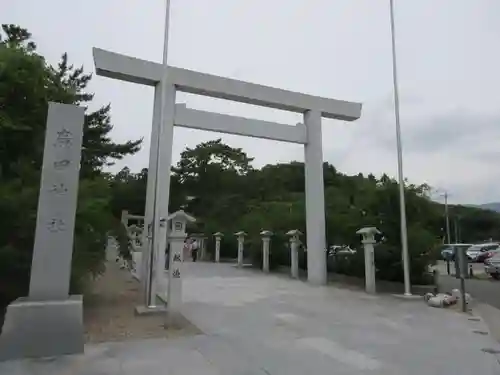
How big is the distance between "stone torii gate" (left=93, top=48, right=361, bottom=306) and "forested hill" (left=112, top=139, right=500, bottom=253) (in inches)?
50.6

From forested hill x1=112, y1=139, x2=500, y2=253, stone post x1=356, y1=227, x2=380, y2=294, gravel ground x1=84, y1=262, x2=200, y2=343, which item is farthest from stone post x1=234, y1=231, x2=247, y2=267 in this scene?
gravel ground x1=84, y1=262, x2=200, y2=343

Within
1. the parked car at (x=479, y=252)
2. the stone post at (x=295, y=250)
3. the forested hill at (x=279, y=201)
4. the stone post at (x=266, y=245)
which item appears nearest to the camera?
the forested hill at (x=279, y=201)

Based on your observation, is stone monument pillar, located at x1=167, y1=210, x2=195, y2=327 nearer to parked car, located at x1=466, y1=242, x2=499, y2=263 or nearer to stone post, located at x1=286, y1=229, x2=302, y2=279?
stone post, located at x1=286, y1=229, x2=302, y2=279

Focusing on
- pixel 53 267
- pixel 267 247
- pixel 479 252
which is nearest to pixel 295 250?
pixel 267 247

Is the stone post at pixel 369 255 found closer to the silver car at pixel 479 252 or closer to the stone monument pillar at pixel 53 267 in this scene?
the stone monument pillar at pixel 53 267

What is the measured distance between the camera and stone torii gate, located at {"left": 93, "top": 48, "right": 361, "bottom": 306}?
9570mm

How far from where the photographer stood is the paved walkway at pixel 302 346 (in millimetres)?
3953

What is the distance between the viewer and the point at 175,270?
6.09 m

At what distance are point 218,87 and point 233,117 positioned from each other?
0.89 metres

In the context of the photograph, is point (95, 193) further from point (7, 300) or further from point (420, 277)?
point (420, 277)

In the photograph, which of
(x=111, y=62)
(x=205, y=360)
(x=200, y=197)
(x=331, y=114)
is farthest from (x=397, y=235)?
(x=200, y=197)

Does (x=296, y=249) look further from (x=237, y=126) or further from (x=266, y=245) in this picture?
(x=237, y=126)

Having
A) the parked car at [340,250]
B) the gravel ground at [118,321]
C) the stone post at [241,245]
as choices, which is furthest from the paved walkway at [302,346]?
the stone post at [241,245]

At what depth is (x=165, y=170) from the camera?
10.0m
